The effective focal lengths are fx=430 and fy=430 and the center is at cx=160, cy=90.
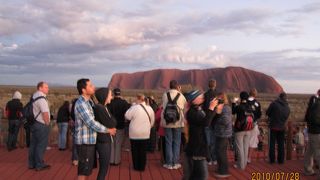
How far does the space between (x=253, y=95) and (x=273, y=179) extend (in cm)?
177

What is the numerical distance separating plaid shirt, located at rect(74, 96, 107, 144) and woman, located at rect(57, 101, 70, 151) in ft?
17.5

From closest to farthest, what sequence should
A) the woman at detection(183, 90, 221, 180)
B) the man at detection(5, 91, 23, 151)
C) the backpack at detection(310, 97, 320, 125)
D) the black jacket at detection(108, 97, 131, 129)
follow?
the woman at detection(183, 90, 221, 180) → the backpack at detection(310, 97, 320, 125) → the black jacket at detection(108, 97, 131, 129) → the man at detection(5, 91, 23, 151)

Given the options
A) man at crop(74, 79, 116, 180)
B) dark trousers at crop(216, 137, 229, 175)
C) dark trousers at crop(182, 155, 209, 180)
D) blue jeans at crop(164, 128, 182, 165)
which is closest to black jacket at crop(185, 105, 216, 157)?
dark trousers at crop(182, 155, 209, 180)

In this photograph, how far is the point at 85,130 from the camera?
554 cm

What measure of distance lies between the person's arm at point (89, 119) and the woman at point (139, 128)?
8.61 feet

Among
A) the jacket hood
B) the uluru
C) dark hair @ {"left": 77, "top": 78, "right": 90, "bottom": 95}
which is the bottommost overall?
the jacket hood

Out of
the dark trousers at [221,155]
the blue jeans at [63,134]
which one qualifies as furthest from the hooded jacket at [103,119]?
the blue jeans at [63,134]

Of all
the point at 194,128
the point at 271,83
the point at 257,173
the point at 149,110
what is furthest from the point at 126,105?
the point at 271,83

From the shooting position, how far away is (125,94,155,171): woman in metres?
8.11

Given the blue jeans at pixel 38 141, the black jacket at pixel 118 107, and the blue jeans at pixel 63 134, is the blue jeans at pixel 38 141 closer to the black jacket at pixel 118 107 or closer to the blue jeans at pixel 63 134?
the black jacket at pixel 118 107

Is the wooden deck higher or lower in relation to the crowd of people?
lower

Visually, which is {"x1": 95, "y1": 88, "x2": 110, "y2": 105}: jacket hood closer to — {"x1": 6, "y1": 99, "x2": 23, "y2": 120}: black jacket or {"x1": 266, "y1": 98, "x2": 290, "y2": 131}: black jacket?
{"x1": 266, "y1": 98, "x2": 290, "y2": 131}: black jacket

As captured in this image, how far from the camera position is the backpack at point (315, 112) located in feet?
24.7
